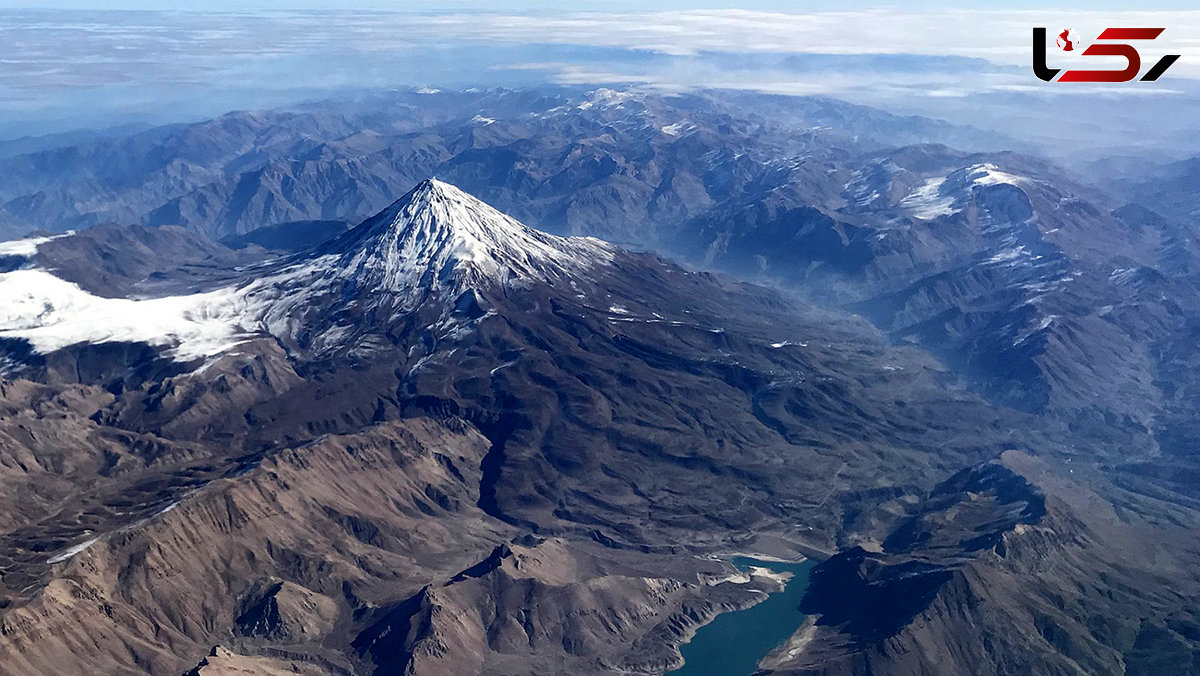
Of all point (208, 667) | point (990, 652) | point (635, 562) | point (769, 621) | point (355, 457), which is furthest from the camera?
point (355, 457)

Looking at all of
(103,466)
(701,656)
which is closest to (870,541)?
(701,656)

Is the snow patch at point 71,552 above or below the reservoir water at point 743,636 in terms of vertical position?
above

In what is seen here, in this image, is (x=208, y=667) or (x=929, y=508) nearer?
(x=208, y=667)

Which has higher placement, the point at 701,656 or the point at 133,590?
the point at 133,590

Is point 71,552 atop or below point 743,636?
atop

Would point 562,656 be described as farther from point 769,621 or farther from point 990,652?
point 990,652

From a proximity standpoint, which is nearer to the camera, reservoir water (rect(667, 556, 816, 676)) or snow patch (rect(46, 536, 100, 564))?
snow patch (rect(46, 536, 100, 564))

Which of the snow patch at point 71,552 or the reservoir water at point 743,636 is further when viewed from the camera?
the reservoir water at point 743,636

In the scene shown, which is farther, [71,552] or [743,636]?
[743,636]
